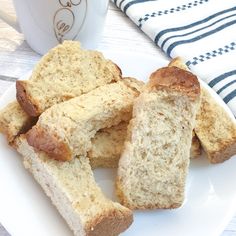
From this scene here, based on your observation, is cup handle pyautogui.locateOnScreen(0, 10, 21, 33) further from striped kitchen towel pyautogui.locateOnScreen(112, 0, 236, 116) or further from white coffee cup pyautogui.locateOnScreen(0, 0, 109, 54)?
striped kitchen towel pyautogui.locateOnScreen(112, 0, 236, 116)

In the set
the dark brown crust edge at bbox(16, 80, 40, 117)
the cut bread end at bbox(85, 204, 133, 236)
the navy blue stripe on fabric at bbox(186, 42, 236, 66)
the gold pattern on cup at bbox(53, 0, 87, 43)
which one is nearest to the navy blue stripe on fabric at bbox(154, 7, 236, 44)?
the navy blue stripe on fabric at bbox(186, 42, 236, 66)

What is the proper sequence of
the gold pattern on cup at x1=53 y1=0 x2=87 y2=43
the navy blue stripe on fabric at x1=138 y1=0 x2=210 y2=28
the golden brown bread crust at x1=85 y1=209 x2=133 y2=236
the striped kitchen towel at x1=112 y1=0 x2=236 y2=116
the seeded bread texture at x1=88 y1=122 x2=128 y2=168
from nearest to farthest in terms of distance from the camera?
the golden brown bread crust at x1=85 y1=209 x2=133 y2=236, the seeded bread texture at x1=88 y1=122 x2=128 y2=168, the gold pattern on cup at x1=53 y1=0 x2=87 y2=43, the striped kitchen towel at x1=112 y1=0 x2=236 y2=116, the navy blue stripe on fabric at x1=138 y1=0 x2=210 y2=28

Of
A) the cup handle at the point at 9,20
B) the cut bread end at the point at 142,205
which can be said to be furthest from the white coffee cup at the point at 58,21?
the cut bread end at the point at 142,205

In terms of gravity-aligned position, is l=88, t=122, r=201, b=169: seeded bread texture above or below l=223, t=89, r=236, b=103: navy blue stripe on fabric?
above

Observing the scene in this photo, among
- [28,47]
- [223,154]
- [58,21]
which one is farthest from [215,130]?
[28,47]

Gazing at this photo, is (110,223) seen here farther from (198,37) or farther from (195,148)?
(198,37)

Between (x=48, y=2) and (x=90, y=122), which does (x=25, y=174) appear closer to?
(x=90, y=122)

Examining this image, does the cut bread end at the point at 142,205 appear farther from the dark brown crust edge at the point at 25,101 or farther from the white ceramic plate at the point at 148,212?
the dark brown crust edge at the point at 25,101
